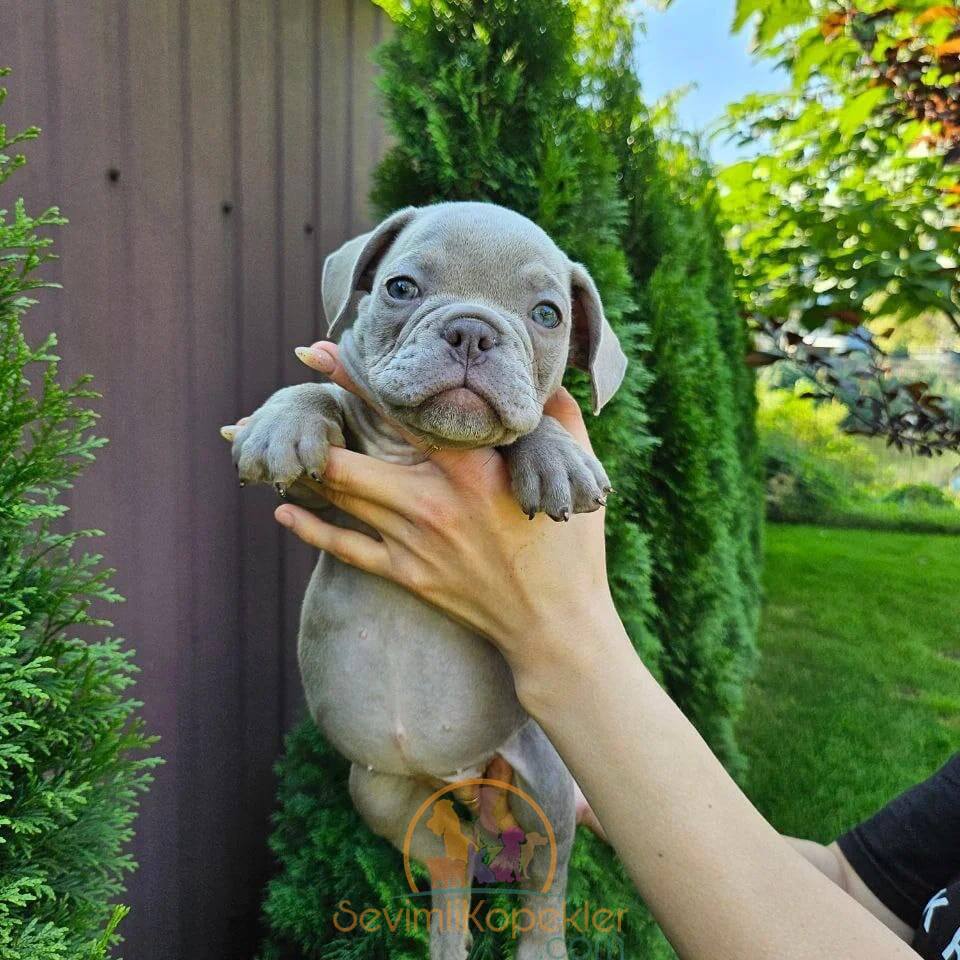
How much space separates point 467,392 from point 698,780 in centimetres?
87

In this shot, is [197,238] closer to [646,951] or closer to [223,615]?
[223,615]

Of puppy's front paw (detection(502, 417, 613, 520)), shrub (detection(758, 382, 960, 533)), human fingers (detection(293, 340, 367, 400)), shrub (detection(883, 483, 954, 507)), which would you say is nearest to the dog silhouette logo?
puppy's front paw (detection(502, 417, 613, 520))

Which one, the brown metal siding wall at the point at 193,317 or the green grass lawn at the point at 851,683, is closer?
the brown metal siding wall at the point at 193,317

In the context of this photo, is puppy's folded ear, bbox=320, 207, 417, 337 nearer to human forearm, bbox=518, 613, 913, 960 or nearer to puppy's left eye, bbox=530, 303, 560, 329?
puppy's left eye, bbox=530, 303, 560, 329

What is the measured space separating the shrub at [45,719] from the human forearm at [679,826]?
2.84ft

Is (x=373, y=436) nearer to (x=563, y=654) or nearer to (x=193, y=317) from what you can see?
(x=563, y=654)

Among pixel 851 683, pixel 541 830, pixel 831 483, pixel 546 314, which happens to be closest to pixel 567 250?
pixel 546 314

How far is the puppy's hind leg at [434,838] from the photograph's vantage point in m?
2.06

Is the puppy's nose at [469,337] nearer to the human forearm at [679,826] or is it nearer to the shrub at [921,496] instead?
the human forearm at [679,826]

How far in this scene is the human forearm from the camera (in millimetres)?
1348

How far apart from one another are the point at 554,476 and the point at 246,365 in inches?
67.2

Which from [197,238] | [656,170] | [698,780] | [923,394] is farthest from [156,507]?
[923,394]

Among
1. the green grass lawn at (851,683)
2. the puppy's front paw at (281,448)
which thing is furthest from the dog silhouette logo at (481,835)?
the green grass lawn at (851,683)

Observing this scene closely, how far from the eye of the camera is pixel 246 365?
9.61 ft
